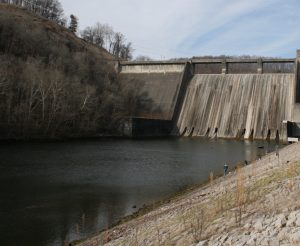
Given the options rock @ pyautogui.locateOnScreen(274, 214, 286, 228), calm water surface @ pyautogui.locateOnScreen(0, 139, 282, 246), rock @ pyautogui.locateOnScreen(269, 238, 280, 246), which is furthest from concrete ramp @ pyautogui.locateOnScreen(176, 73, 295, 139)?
rock @ pyautogui.locateOnScreen(269, 238, 280, 246)

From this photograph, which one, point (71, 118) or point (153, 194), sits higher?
point (71, 118)

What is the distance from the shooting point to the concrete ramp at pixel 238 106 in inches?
1913

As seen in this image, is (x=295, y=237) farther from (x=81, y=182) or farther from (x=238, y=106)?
(x=238, y=106)

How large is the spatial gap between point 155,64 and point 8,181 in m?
42.6

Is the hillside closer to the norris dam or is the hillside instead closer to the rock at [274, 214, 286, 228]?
the norris dam

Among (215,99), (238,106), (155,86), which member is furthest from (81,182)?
(155,86)

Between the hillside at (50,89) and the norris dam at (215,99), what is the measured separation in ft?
11.5

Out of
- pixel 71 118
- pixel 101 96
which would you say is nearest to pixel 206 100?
pixel 101 96

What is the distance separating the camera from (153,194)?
18.5m

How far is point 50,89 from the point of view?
4344 cm

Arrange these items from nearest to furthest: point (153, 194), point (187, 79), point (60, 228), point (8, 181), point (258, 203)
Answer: point (258, 203) < point (60, 228) < point (153, 194) < point (8, 181) < point (187, 79)

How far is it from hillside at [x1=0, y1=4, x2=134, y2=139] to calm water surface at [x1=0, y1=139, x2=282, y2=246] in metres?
5.46

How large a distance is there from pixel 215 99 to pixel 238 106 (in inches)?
138

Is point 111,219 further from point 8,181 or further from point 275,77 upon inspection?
point 275,77
